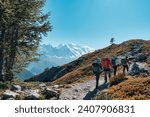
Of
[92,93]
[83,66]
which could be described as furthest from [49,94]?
[83,66]

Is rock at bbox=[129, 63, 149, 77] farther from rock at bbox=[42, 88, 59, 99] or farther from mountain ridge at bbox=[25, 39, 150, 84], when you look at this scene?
mountain ridge at bbox=[25, 39, 150, 84]

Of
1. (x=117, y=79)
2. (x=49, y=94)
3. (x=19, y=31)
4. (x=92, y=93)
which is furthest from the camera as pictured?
(x=19, y=31)

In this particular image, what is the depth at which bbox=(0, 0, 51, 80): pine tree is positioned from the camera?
36.4m

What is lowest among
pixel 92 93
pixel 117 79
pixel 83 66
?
pixel 92 93

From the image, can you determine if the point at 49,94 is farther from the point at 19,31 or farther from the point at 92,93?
the point at 19,31

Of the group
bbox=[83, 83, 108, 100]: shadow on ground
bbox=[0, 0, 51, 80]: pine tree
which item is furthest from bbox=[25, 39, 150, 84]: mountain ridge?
bbox=[83, 83, 108, 100]: shadow on ground

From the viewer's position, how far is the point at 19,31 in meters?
39.6

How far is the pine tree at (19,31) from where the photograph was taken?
3638 cm

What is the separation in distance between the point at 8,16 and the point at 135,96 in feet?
55.8

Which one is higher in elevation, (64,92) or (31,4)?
(31,4)

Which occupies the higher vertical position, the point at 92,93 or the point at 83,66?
the point at 83,66

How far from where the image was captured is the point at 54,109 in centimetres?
1700

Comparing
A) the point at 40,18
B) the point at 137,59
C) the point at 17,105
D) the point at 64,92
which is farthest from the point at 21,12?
the point at 137,59

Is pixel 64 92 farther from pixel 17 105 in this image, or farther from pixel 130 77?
pixel 17 105
